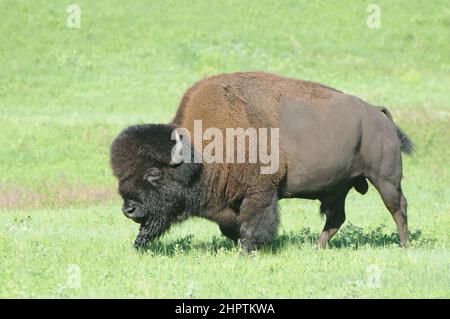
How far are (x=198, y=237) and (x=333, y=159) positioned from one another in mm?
2472

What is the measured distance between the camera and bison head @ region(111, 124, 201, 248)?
9805mm

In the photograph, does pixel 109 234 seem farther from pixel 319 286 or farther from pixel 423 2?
pixel 423 2

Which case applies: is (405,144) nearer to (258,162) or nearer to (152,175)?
(258,162)

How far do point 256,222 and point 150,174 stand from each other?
1460 millimetres

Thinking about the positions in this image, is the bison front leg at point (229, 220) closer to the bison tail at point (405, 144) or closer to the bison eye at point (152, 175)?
the bison eye at point (152, 175)

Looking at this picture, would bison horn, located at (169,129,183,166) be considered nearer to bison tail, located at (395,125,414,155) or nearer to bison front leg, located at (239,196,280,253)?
bison front leg, located at (239,196,280,253)

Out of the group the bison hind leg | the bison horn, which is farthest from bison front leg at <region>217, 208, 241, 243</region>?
the bison hind leg

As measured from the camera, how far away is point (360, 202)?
18.1m

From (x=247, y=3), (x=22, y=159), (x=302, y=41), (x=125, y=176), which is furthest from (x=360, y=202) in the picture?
(x=247, y=3)

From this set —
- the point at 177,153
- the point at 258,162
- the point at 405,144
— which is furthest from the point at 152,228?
the point at 405,144

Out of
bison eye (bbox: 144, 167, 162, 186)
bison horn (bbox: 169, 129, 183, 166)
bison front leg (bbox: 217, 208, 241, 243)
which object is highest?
bison horn (bbox: 169, 129, 183, 166)

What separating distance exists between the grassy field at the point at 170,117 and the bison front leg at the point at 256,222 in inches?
11.6

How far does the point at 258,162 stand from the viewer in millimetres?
10438

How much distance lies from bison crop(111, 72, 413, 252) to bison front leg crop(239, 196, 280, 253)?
0.04ft
